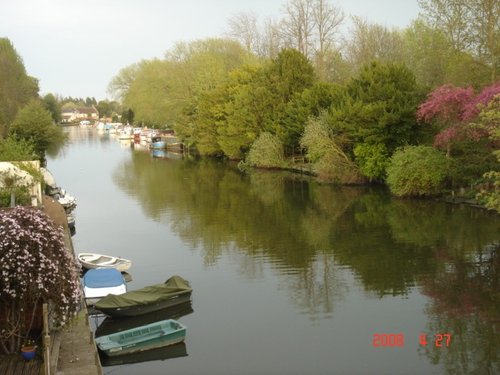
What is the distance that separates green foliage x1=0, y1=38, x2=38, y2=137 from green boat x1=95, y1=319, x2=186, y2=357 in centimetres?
5397

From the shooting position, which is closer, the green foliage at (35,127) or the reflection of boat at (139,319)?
the reflection of boat at (139,319)

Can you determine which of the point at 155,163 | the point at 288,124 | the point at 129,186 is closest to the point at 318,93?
the point at 288,124

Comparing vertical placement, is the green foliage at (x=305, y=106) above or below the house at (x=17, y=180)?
above

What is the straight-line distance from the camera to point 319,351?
49.7 ft

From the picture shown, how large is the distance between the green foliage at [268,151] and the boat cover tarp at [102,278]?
33.9 m

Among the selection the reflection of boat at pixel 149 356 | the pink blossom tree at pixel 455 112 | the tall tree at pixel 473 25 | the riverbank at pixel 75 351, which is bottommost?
the reflection of boat at pixel 149 356

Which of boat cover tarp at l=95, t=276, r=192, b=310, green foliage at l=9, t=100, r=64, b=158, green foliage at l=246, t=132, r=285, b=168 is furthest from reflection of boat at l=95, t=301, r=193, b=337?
green foliage at l=9, t=100, r=64, b=158

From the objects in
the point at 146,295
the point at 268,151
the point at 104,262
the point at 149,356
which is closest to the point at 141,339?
the point at 149,356

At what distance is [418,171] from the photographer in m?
34.3

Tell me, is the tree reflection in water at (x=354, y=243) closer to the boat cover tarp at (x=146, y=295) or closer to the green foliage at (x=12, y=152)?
the boat cover tarp at (x=146, y=295)

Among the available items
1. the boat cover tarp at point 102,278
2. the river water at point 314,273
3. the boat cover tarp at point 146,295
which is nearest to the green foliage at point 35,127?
the river water at point 314,273

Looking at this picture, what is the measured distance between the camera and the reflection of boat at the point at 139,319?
17.1m

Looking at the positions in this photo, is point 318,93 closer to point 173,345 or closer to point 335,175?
point 335,175

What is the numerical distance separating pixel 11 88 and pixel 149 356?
226 feet
